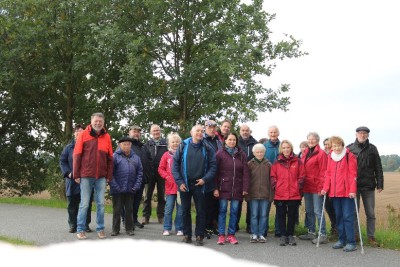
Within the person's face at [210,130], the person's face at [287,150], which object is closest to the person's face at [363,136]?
the person's face at [287,150]

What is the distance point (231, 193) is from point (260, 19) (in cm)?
1022

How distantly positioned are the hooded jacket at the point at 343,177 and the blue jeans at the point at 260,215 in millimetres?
1160

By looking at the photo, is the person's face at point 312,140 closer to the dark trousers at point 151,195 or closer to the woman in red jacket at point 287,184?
the woman in red jacket at point 287,184

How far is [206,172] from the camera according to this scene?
328 inches

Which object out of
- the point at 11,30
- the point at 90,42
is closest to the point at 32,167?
the point at 11,30

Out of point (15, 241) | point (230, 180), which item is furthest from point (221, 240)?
point (15, 241)

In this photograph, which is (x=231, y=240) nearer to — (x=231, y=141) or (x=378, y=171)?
(x=231, y=141)

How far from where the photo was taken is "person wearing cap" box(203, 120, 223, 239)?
8.66 m

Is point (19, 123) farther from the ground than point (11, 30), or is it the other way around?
point (11, 30)

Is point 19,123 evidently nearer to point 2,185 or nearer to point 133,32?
point 2,185

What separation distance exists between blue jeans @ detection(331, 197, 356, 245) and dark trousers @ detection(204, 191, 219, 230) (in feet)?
7.38

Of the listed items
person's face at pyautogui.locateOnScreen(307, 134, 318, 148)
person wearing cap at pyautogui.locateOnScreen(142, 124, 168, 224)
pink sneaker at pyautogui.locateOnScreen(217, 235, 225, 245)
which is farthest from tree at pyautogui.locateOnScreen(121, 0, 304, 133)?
pink sneaker at pyautogui.locateOnScreen(217, 235, 225, 245)

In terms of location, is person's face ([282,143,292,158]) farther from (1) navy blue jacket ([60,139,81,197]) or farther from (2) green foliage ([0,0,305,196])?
(2) green foliage ([0,0,305,196])

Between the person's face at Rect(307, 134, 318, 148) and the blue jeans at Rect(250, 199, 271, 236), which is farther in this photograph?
the person's face at Rect(307, 134, 318, 148)
